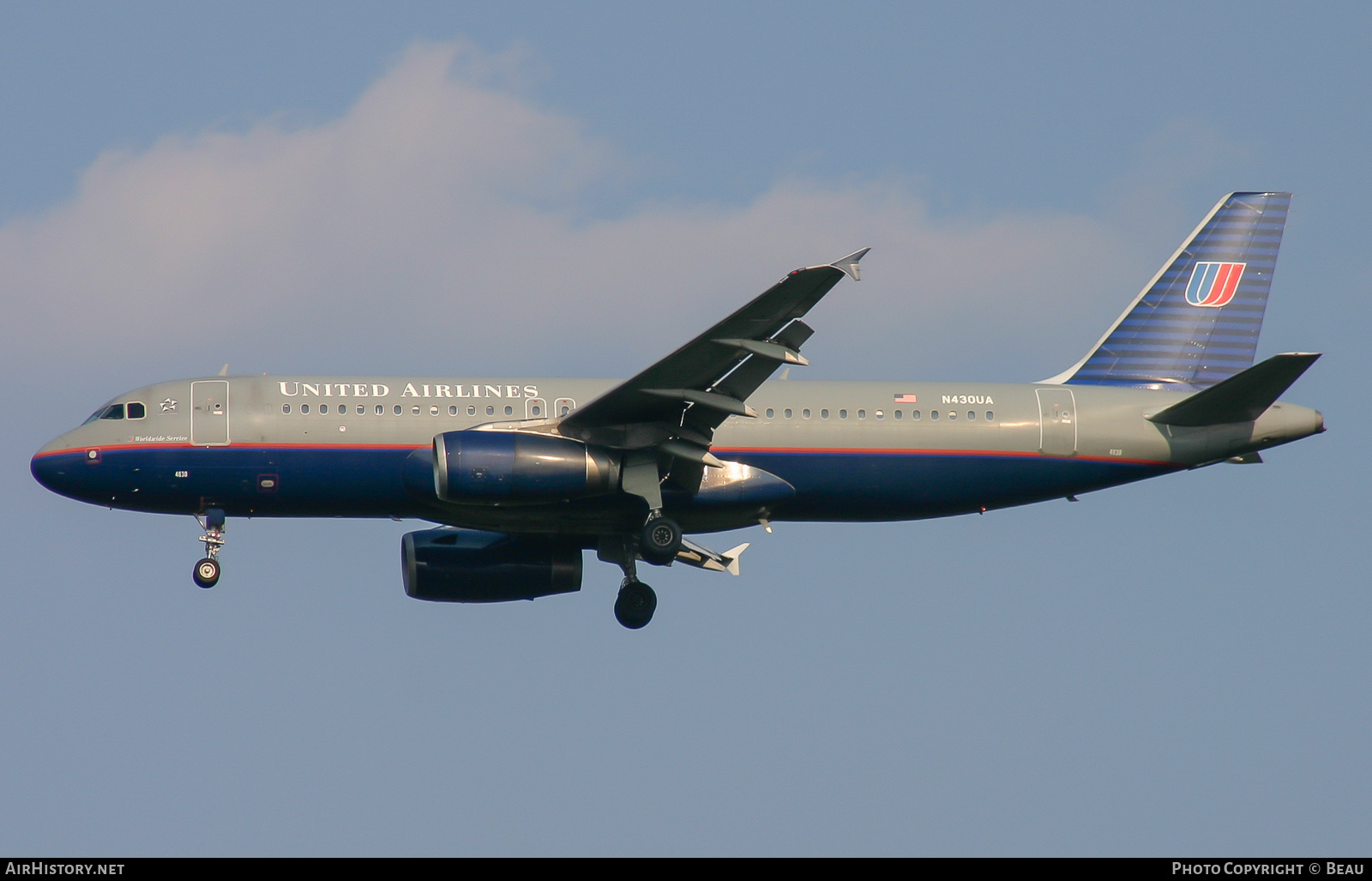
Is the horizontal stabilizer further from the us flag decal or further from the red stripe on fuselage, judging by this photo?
the us flag decal

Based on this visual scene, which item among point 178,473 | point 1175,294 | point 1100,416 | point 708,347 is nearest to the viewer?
point 708,347

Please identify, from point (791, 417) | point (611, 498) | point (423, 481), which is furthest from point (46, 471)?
point (791, 417)

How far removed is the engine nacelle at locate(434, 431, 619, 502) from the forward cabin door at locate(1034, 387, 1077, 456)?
31.3 feet

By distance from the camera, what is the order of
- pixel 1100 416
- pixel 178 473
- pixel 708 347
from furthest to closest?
pixel 1100 416 → pixel 178 473 → pixel 708 347

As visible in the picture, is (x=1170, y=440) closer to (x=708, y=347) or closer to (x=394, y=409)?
(x=708, y=347)

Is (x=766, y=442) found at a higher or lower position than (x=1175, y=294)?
lower

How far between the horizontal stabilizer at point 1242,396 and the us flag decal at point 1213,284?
4549mm

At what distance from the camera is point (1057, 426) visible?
37.8 metres

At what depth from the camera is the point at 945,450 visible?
37188mm

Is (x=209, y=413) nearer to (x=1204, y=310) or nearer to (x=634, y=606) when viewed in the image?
(x=634, y=606)

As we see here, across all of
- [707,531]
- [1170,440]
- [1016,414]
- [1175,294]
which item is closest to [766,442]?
[707,531]

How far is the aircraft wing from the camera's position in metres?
30.2

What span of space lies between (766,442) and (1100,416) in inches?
293

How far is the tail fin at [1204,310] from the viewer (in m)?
40.3
